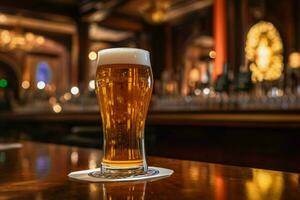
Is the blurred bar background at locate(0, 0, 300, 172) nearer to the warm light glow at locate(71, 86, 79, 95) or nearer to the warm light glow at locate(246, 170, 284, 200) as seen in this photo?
the warm light glow at locate(71, 86, 79, 95)

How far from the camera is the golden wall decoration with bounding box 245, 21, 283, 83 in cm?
845

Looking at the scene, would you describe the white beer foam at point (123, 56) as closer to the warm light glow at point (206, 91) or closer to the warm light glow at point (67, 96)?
the warm light glow at point (206, 91)

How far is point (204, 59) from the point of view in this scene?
1373 cm

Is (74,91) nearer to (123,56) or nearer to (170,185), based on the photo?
(123,56)

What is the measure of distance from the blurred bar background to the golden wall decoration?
0.8 inches

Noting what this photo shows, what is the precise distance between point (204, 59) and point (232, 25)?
7088 mm

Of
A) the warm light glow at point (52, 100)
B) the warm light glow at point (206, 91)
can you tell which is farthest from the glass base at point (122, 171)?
the warm light glow at point (52, 100)

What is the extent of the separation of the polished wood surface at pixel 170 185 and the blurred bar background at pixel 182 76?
54.4 inches

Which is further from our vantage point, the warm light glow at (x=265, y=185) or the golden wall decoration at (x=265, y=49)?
the golden wall decoration at (x=265, y=49)

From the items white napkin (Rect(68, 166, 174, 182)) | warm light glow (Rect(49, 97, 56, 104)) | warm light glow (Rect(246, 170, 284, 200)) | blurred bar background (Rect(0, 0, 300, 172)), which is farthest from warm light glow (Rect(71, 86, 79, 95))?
warm light glow (Rect(246, 170, 284, 200))

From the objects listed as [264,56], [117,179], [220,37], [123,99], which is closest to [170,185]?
[117,179]

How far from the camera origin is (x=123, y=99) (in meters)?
0.86

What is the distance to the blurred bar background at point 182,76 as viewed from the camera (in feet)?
8.36

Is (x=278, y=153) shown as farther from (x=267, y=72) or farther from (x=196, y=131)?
(x=267, y=72)
